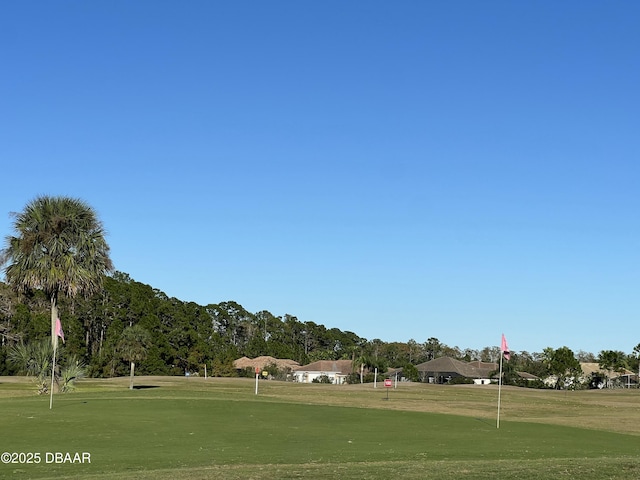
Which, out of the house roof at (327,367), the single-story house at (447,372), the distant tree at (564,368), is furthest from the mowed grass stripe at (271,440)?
the single-story house at (447,372)

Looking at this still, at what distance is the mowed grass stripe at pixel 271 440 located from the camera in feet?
64.1

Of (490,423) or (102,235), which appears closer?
(490,423)

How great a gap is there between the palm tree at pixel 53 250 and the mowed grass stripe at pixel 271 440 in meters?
10.4

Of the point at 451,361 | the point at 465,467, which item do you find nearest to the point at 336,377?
the point at 451,361

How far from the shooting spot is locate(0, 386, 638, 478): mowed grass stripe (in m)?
19.5

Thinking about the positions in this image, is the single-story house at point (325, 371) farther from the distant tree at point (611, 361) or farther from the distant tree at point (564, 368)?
the distant tree at point (611, 361)

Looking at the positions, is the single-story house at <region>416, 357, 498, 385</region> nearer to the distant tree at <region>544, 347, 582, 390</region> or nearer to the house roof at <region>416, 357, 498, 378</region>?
the house roof at <region>416, 357, 498, 378</region>

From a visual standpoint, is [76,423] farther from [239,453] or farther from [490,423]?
[490,423]

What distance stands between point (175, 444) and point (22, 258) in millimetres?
30377

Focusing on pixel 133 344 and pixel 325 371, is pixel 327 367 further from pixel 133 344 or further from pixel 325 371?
pixel 133 344

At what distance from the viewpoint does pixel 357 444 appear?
26.3 m

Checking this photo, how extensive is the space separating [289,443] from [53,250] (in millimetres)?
29945

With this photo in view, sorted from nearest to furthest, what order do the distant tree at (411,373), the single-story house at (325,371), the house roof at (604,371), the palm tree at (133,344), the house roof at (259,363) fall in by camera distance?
the palm tree at (133,344)
the house roof at (604,371)
the house roof at (259,363)
the distant tree at (411,373)
the single-story house at (325,371)

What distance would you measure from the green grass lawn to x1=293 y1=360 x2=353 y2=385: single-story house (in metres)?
98.5
